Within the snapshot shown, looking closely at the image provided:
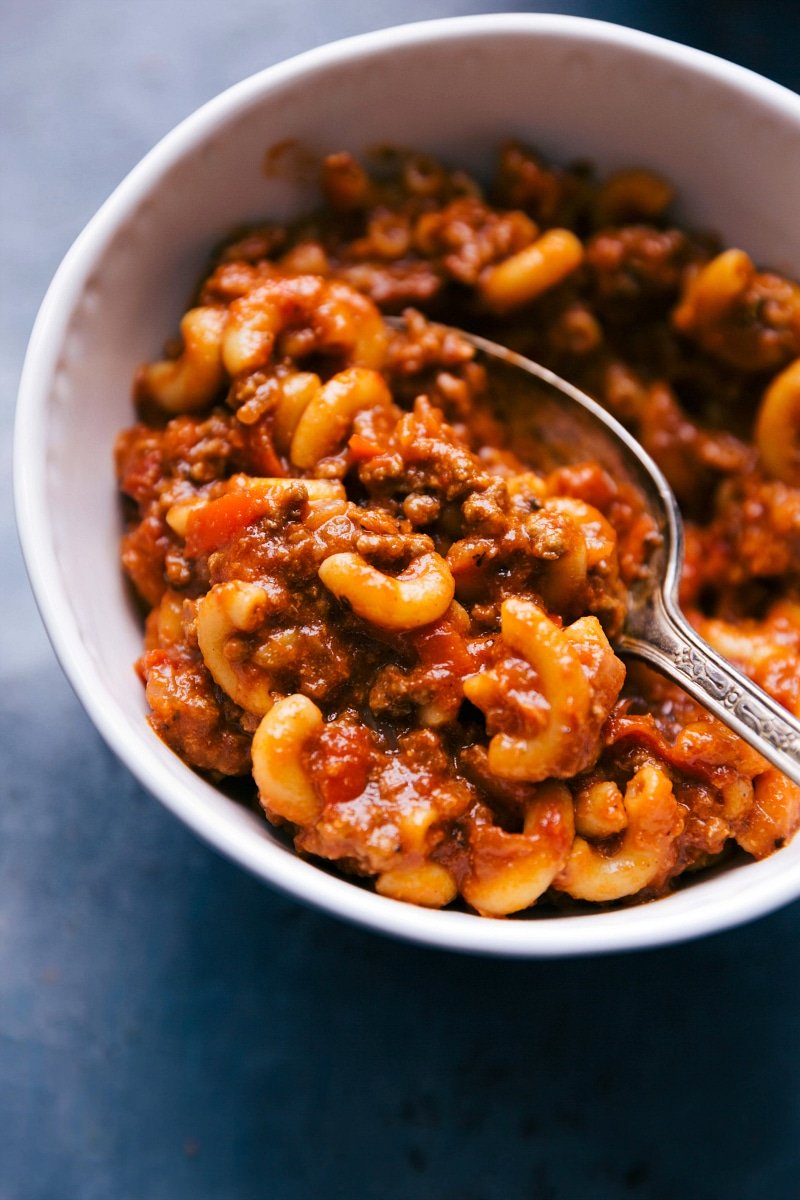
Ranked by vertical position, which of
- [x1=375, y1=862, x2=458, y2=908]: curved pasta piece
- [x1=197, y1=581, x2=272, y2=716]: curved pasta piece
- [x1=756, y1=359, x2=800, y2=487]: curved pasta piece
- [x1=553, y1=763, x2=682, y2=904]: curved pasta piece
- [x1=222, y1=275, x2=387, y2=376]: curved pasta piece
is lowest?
[x1=375, y1=862, x2=458, y2=908]: curved pasta piece

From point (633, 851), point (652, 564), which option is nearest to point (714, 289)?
point (652, 564)

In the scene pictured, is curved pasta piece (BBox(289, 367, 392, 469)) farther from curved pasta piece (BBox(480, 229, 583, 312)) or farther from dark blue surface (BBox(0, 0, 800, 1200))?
dark blue surface (BBox(0, 0, 800, 1200))

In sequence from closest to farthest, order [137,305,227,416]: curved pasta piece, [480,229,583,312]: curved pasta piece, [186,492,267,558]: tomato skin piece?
[186,492,267,558]: tomato skin piece
[137,305,227,416]: curved pasta piece
[480,229,583,312]: curved pasta piece

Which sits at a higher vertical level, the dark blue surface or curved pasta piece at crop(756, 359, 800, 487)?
curved pasta piece at crop(756, 359, 800, 487)

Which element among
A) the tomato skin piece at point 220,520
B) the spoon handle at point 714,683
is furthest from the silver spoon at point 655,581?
the tomato skin piece at point 220,520

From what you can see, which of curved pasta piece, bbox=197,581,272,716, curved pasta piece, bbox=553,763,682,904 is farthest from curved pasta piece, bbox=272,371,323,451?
curved pasta piece, bbox=553,763,682,904

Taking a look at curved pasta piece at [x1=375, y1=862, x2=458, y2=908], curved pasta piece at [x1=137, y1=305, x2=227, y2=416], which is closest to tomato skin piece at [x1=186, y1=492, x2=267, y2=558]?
curved pasta piece at [x1=137, y1=305, x2=227, y2=416]

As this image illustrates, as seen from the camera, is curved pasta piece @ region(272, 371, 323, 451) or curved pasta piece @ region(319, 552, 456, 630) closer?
curved pasta piece @ region(319, 552, 456, 630)

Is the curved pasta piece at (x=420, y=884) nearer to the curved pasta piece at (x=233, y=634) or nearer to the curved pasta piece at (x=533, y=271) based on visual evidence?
the curved pasta piece at (x=233, y=634)

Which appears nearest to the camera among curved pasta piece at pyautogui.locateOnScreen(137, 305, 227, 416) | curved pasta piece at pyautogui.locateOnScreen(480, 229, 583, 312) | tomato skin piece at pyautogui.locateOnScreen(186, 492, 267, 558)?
tomato skin piece at pyautogui.locateOnScreen(186, 492, 267, 558)
